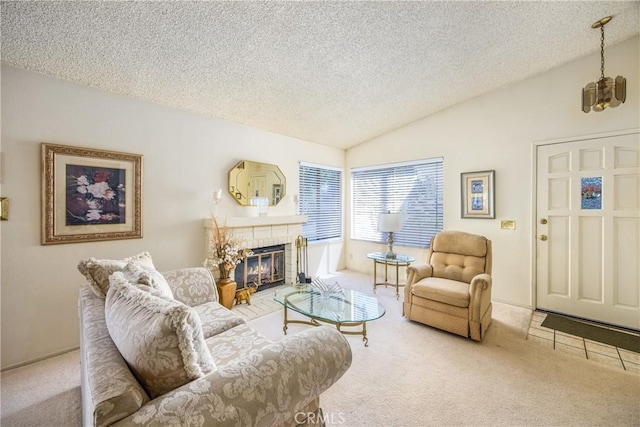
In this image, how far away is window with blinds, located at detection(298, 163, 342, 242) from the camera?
15.3ft

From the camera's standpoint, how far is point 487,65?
3.04m

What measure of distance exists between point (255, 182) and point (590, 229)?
13.5 ft

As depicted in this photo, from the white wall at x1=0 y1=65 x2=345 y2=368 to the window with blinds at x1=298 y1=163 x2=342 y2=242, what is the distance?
1.45m

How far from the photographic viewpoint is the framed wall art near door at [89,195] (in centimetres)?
230

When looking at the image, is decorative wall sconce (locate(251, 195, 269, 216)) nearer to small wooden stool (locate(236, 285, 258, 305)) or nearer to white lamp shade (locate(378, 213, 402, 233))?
small wooden stool (locate(236, 285, 258, 305))

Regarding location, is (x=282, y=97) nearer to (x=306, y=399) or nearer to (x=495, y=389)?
(x=306, y=399)

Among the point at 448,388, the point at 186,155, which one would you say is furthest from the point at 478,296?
the point at 186,155

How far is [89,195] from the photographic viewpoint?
2508 millimetres

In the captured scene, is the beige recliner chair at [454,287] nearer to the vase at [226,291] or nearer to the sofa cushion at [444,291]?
the sofa cushion at [444,291]

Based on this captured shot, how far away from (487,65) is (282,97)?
2.36 meters

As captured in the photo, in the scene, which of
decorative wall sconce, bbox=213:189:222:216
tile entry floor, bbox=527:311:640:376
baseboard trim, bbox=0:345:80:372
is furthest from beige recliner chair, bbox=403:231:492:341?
baseboard trim, bbox=0:345:80:372

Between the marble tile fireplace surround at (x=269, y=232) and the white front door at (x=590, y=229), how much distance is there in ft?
10.7

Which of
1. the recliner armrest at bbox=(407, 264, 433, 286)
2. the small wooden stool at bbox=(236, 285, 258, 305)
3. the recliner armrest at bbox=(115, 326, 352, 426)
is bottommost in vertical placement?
the small wooden stool at bbox=(236, 285, 258, 305)

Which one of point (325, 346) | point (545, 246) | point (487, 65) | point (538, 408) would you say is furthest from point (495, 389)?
point (487, 65)
